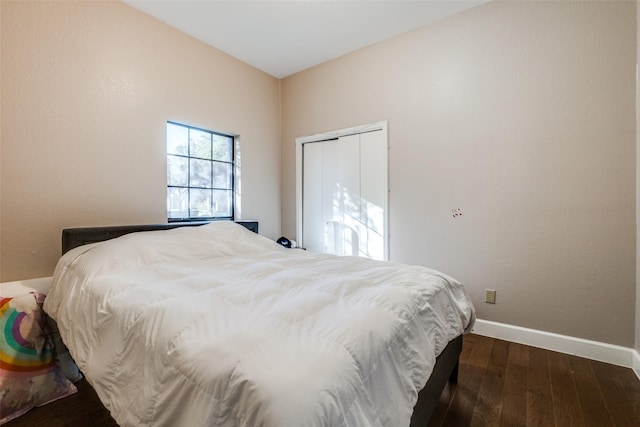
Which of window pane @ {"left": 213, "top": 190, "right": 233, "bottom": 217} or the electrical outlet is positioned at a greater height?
window pane @ {"left": 213, "top": 190, "right": 233, "bottom": 217}

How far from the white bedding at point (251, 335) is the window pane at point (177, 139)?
4.00ft

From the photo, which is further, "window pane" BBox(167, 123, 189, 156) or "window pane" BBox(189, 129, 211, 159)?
"window pane" BBox(189, 129, 211, 159)

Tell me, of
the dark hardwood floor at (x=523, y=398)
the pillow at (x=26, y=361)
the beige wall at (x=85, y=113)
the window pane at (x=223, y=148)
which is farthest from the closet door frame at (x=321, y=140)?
the pillow at (x=26, y=361)

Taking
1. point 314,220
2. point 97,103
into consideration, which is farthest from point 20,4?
point 314,220

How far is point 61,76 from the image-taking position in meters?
1.92

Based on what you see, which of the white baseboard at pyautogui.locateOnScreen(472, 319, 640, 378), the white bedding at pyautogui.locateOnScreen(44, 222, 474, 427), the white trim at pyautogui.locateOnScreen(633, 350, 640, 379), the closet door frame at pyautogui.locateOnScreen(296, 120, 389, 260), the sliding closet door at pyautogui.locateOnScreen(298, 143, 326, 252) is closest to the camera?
the white bedding at pyautogui.locateOnScreen(44, 222, 474, 427)

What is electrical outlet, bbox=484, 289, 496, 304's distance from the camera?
228cm

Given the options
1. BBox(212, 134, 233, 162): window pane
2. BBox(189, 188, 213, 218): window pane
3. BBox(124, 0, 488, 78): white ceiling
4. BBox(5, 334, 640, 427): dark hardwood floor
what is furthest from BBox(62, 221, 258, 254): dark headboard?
BBox(124, 0, 488, 78): white ceiling

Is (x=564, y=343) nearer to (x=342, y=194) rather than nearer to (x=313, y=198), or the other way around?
(x=342, y=194)

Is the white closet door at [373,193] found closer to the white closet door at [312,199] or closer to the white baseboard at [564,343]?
the white closet door at [312,199]

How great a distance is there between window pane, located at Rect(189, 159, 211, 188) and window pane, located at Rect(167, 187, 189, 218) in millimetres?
129

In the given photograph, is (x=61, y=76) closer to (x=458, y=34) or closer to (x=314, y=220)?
(x=314, y=220)

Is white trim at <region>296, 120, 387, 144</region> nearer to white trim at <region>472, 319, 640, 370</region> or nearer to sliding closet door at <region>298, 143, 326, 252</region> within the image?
sliding closet door at <region>298, 143, 326, 252</region>

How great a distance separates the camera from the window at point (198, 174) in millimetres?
2623
